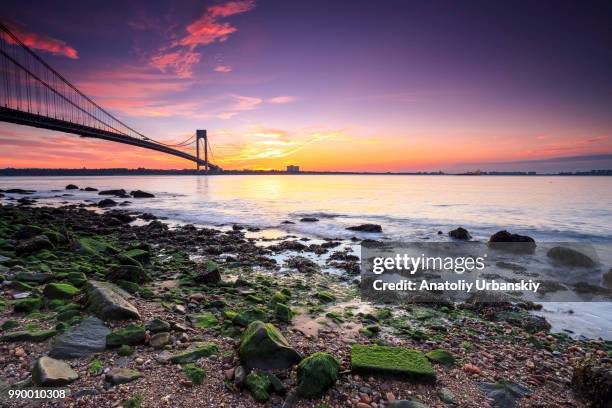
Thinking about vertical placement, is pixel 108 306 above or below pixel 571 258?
above

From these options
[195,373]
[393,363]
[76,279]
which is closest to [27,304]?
[76,279]

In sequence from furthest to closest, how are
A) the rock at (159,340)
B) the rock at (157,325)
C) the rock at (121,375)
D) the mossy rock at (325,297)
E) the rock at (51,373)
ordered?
the mossy rock at (325,297) < the rock at (157,325) < the rock at (159,340) < the rock at (121,375) < the rock at (51,373)

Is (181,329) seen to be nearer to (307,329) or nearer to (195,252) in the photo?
(307,329)

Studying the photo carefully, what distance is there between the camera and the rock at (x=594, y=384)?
319cm

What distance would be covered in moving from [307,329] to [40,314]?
12.5 ft

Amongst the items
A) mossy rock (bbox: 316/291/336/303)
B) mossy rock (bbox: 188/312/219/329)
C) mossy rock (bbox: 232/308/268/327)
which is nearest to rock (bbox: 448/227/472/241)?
mossy rock (bbox: 316/291/336/303)

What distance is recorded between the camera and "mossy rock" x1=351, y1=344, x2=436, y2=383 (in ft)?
11.7

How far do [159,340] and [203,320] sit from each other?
0.96 m

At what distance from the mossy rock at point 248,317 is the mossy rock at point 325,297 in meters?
1.65

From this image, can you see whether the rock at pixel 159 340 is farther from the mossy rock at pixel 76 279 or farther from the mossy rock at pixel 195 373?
the mossy rock at pixel 76 279

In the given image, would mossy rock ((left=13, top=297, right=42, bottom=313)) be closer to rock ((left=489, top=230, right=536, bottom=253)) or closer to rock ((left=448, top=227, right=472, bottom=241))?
rock ((left=489, top=230, right=536, bottom=253))

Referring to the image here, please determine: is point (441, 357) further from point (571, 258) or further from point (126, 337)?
point (571, 258)

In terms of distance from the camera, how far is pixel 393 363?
3691 millimetres

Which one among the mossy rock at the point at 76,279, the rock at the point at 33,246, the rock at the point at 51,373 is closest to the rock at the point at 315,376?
the rock at the point at 51,373
